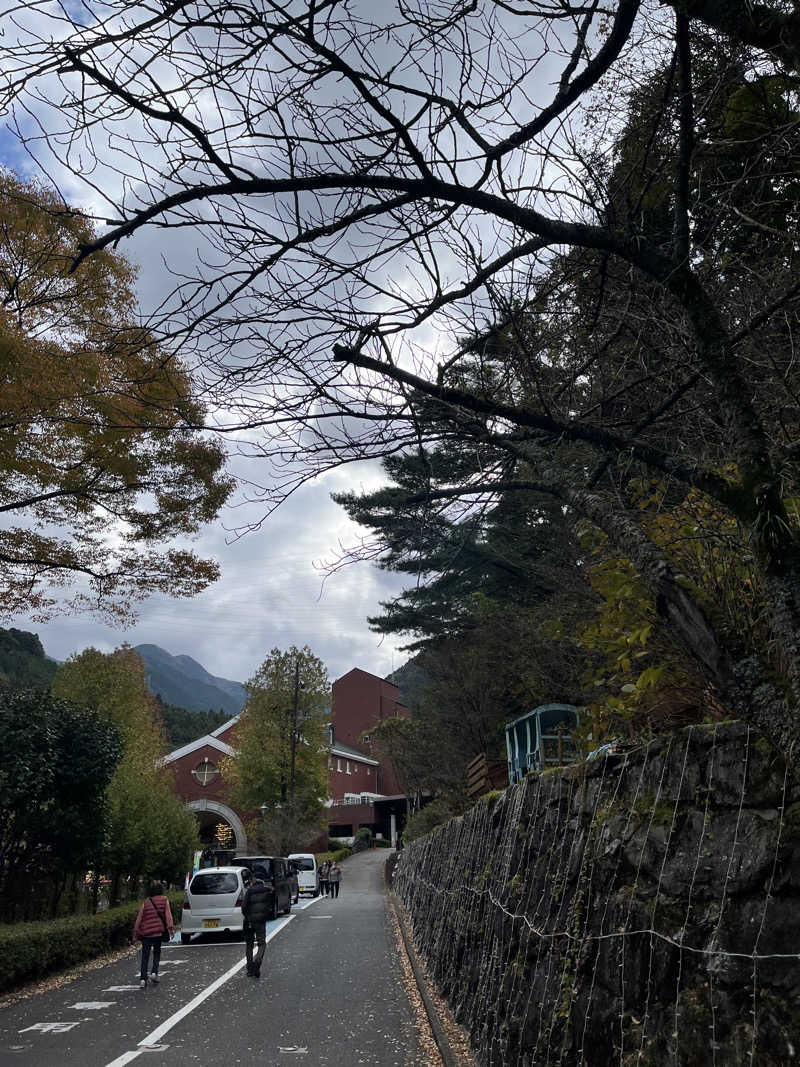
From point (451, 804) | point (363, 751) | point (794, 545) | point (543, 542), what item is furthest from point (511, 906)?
point (363, 751)

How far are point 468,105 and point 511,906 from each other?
599cm

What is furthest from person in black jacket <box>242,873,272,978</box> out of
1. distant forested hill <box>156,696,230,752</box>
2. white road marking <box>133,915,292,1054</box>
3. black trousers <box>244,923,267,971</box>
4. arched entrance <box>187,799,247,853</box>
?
distant forested hill <box>156,696,230,752</box>

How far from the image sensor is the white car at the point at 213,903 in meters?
19.2

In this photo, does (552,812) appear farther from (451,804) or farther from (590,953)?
(451,804)

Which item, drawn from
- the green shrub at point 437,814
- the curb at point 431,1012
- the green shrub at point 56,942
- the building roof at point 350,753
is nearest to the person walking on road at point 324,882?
the green shrub at point 437,814

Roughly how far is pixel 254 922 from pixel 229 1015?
3.17 m

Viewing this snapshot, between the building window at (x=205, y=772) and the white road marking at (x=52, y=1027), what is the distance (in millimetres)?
48205

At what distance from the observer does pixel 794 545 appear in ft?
10.3

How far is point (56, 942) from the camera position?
13.3 meters

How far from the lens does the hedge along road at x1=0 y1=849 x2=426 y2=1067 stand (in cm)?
752

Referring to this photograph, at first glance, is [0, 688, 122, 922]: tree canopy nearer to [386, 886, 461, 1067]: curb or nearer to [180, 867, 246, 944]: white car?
[180, 867, 246, 944]: white car

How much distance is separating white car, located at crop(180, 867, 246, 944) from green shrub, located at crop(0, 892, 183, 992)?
1589 mm

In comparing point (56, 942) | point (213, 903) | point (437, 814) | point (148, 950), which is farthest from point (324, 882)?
point (148, 950)

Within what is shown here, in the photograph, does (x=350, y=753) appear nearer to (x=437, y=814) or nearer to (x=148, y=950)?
(x=437, y=814)
